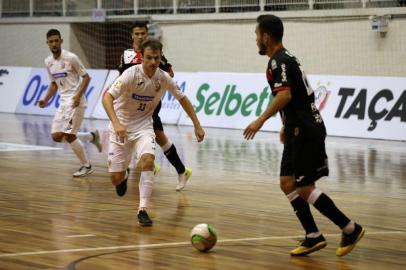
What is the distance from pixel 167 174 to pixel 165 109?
11.9 metres

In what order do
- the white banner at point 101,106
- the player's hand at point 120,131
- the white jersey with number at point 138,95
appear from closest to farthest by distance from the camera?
1. the player's hand at point 120,131
2. the white jersey with number at point 138,95
3. the white banner at point 101,106

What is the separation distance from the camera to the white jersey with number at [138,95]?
9633 millimetres

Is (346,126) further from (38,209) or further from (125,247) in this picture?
(125,247)

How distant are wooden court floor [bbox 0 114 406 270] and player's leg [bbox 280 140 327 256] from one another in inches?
3.9

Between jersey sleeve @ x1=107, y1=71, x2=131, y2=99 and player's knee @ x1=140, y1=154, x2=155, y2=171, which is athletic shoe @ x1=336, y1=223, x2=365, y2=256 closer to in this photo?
player's knee @ x1=140, y1=154, x2=155, y2=171

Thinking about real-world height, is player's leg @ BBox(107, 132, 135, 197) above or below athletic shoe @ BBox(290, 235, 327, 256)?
above

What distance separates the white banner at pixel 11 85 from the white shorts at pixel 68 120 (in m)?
16.6

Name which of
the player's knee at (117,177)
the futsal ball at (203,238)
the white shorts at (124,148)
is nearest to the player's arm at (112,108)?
the white shorts at (124,148)

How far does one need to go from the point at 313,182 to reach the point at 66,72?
24.5ft

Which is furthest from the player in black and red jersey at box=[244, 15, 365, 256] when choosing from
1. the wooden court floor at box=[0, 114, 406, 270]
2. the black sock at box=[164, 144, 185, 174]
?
the black sock at box=[164, 144, 185, 174]

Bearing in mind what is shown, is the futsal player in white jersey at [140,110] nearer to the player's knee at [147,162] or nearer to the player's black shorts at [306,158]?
the player's knee at [147,162]

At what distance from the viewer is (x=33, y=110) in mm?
29547

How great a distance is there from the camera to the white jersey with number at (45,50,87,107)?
559 inches

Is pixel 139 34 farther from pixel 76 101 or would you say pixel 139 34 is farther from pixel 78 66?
pixel 78 66
